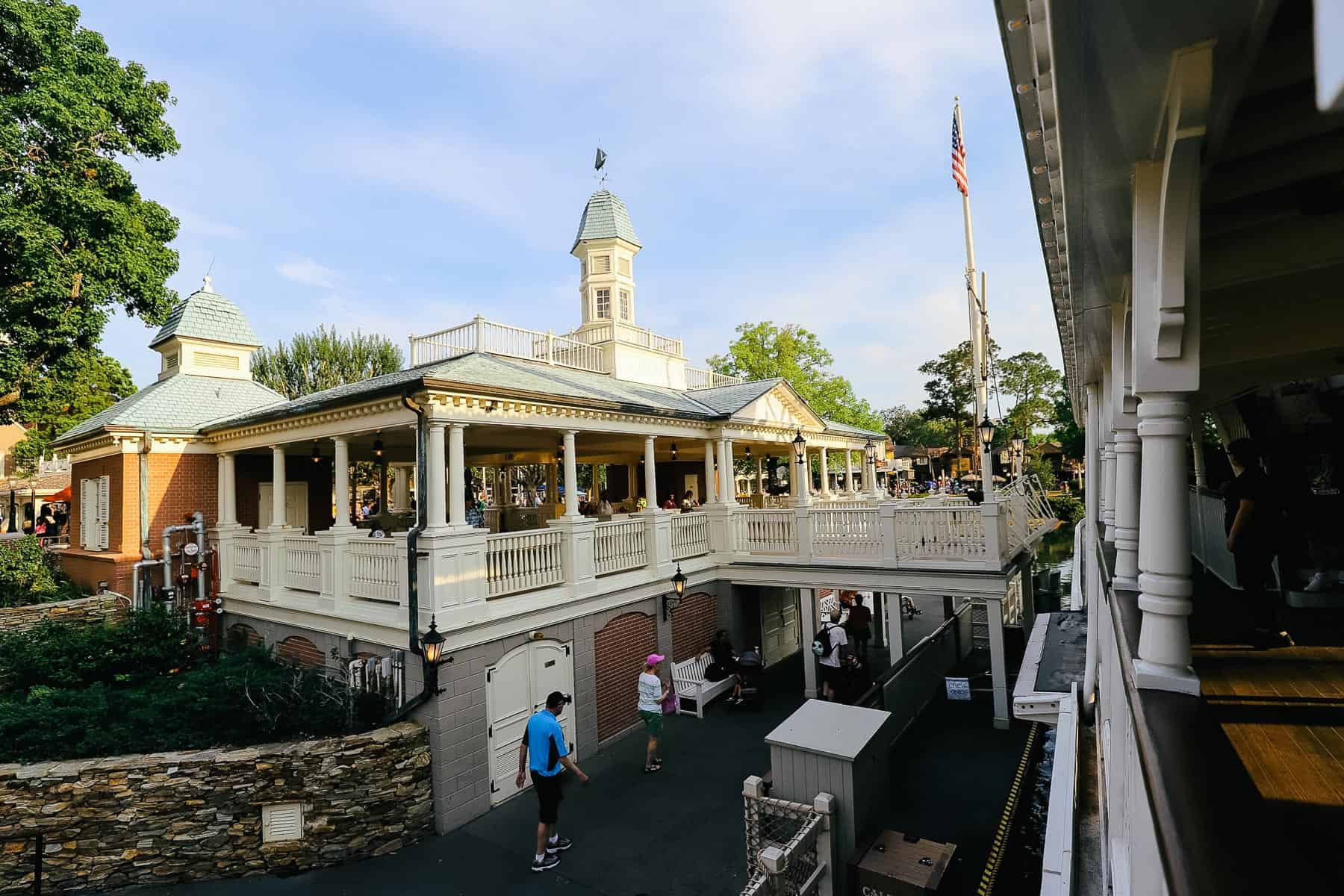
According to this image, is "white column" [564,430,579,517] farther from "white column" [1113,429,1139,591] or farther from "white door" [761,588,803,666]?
"white column" [1113,429,1139,591]

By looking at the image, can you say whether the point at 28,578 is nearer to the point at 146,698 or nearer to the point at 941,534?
the point at 146,698

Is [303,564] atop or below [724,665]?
atop

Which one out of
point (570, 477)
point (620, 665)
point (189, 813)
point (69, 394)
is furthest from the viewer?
point (69, 394)

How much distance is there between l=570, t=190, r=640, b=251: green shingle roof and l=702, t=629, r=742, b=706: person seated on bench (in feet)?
40.2

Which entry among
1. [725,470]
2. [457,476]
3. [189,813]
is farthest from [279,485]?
[725,470]

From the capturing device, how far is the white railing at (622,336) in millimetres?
17016

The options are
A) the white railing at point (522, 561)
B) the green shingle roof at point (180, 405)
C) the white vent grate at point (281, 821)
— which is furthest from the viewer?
the green shingle roof at point (180, 405)

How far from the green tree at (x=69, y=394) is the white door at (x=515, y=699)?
54.2 feet

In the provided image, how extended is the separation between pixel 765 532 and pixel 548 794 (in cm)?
759

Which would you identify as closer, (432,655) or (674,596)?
(432,655)

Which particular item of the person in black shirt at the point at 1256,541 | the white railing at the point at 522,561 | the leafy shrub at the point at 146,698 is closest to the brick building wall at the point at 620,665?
the white railing at the point at 522,561

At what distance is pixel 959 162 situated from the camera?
19.5m

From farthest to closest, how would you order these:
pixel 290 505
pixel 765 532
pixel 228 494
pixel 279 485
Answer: pixel 290 505 < pixel 765 532 < pixel 228 494 < pixel 279 485

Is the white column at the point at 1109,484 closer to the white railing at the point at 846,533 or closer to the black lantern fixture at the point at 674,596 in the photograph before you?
the white railing at the point at 846,533
